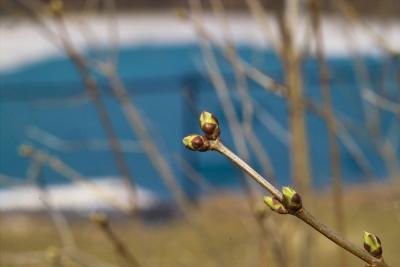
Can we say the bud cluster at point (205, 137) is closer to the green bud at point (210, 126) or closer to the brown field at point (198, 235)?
Answer: the green bud at point (210, 126)

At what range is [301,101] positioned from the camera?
164cm

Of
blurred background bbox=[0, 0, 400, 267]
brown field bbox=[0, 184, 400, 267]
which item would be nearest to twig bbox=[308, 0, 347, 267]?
brown field bbox=[0, 184, 400, 267]

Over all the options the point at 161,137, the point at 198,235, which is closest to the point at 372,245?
the point at 198,235

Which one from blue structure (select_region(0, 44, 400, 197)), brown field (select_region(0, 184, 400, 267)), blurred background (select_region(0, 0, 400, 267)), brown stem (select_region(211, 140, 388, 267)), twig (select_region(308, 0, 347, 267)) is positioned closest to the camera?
brown stem (select_region(211, 140, 388, 267))

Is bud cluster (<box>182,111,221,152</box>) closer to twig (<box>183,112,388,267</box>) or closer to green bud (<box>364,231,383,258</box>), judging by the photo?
twig (<box>183,112,388,267</box>)

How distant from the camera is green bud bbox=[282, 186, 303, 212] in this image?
63 centimetres

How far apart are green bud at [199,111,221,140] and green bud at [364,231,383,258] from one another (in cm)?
13

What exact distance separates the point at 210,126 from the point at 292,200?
0.08 meters

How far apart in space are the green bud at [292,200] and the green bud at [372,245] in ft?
0.21

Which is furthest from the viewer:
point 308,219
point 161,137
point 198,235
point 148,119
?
point 148,119

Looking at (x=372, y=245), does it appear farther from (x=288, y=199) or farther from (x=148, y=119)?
(x=148, y=119)

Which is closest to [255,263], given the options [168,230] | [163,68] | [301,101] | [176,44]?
[301,101]

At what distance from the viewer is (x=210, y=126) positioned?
0.64 meters

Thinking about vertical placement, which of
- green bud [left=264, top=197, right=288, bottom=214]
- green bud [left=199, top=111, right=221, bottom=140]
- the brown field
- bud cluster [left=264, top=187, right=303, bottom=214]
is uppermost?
green bud [left=199, top=111, right=221, bottom=140]
